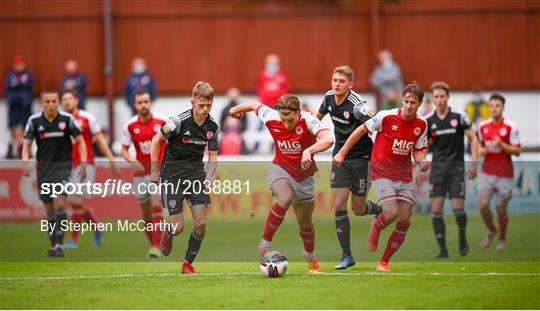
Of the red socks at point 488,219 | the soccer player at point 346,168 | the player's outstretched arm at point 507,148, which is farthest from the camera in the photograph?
the player's outstretched arm at point 507,148

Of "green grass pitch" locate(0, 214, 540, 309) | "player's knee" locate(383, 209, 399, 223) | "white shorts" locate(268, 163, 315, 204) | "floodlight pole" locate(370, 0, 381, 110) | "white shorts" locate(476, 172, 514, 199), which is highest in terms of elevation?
"floodlight pole" locate(370, 0, 381, 110)

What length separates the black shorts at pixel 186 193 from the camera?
15.1m

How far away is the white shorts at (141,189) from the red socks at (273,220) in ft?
5.65

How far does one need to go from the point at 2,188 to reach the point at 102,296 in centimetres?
688

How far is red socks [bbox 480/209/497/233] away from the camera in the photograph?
1864 centimetres

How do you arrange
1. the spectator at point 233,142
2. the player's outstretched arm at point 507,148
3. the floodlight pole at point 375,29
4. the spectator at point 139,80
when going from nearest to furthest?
1. the player's outstretched arm at point 507,148
2. the spectator at point 233,142
3. the spectator at point 139,80
4. the floodlight pole at point 375,29

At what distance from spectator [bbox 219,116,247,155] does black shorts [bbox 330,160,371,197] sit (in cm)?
1076

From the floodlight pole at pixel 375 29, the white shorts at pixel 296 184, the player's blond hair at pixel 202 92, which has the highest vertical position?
the floodlight pole at pixel 375 29

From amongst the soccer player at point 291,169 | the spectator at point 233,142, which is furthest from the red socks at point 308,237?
the spectator at point 233,142

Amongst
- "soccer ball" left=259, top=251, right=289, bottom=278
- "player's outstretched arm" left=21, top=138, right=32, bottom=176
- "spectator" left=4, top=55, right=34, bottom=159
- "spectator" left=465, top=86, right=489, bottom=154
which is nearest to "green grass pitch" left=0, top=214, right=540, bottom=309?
"soccer ball" left=259, top=251, right=289, bottom=278

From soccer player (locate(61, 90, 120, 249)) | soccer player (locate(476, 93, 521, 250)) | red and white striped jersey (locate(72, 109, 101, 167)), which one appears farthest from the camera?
red and white striped jersey (locate(72, 109, 101, 167))

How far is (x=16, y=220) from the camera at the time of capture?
1891 centimetres

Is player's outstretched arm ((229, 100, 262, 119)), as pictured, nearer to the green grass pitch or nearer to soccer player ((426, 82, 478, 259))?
the green grass pitch

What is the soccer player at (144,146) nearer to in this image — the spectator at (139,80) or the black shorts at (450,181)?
the black shorts at (450,181)
